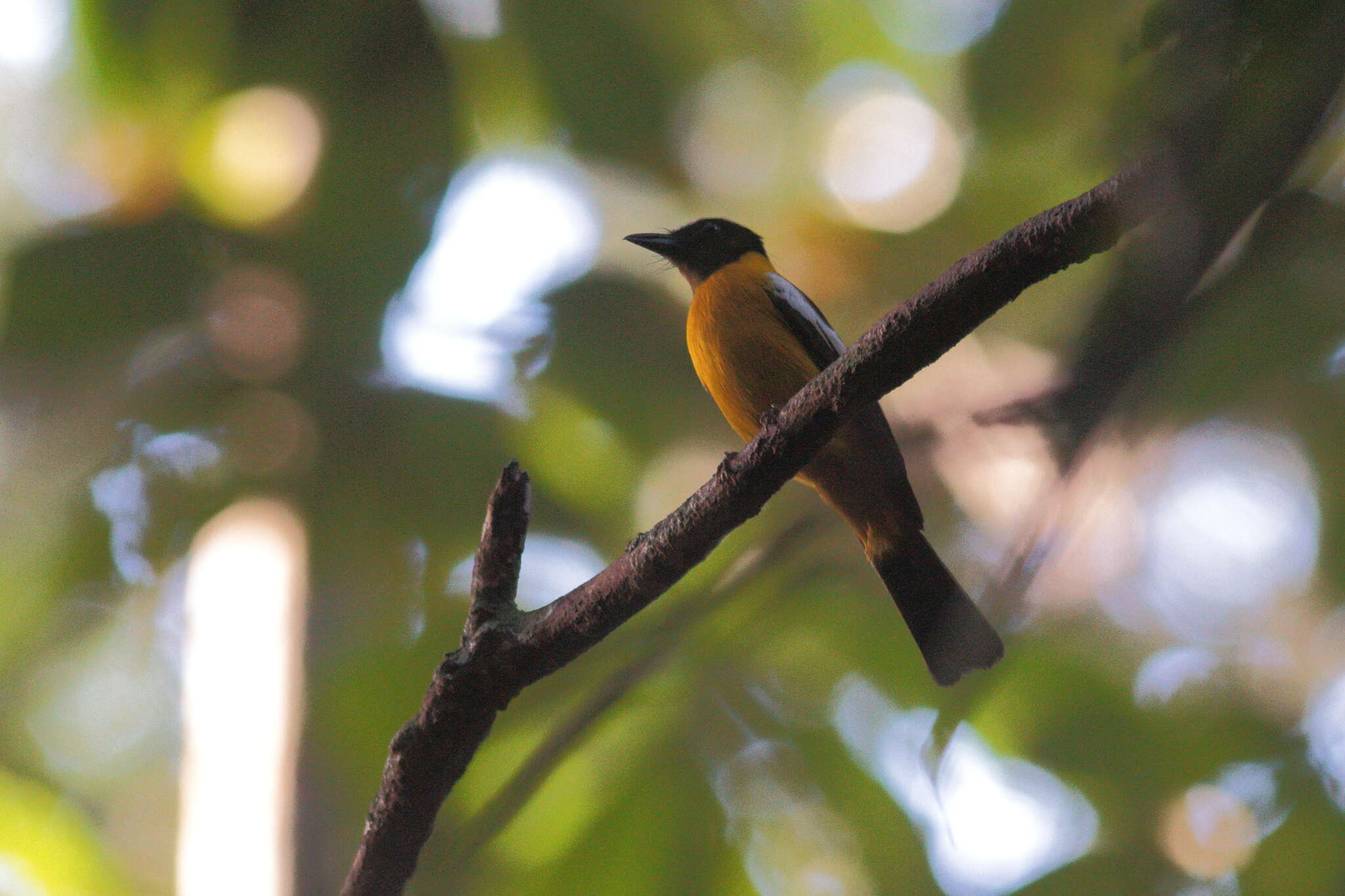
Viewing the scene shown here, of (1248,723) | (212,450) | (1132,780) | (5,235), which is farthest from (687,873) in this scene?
(5,235)

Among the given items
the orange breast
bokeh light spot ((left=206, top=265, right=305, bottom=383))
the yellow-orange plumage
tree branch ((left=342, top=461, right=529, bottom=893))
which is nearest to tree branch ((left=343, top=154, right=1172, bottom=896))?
tree branch ((left=342, top=461, right=529, bottom=893))

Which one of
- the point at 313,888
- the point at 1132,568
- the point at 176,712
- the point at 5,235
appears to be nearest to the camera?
the point at 1132,568

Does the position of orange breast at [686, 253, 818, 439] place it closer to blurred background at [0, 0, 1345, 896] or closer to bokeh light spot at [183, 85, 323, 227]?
blurred background at [0, 0, 1345, 896]

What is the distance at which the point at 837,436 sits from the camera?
307 centimetres

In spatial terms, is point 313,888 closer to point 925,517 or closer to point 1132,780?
point 925,517

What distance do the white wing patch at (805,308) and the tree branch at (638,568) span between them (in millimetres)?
1528

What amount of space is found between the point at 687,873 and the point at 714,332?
70.7 inches

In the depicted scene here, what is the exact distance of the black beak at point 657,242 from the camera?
432 centimetres

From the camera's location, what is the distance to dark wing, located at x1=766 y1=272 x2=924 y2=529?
3077 millimetres

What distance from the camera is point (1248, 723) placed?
10.1 feet

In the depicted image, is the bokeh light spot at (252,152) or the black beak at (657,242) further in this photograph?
the bokeh light spot at (252,152)

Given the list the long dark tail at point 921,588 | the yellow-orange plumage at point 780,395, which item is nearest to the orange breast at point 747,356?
the yellow-orange plumage at point 780,395

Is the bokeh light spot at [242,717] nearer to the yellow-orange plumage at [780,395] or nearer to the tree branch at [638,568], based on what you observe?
the tree branch at [638,568]

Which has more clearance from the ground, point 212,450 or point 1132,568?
point 212,450
